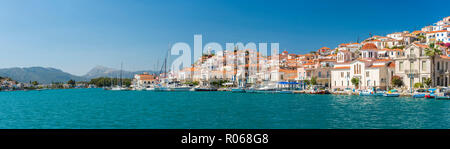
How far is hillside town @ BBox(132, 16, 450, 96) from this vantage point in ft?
147

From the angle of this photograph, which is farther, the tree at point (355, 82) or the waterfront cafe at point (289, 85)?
the waterfront cafe at point (289, 85)

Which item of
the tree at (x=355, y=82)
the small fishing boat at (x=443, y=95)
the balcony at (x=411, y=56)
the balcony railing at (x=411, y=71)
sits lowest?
the small fishing boat at (x=443, y=95)

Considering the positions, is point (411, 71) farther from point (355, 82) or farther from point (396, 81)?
point (355, 82)

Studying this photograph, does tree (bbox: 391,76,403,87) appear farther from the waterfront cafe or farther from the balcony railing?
the waterfront cafe

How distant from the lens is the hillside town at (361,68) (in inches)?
1762

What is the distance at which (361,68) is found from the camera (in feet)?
172

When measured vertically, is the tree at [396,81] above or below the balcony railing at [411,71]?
below

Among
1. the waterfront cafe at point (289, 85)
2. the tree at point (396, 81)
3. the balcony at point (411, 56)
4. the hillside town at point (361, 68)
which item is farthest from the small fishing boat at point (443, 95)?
the waterfront cafe at point (289, 85)

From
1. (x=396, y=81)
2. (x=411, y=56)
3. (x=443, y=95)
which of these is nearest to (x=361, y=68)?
(x=396, y=81)

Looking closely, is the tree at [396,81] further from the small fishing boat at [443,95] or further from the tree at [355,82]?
the small fishing boat at [443,95]

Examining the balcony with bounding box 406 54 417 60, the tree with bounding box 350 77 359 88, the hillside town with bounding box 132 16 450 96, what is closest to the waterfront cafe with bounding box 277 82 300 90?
the hillside town with bounding box 132 16 450 96

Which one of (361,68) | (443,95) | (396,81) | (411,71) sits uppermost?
(361,68)
